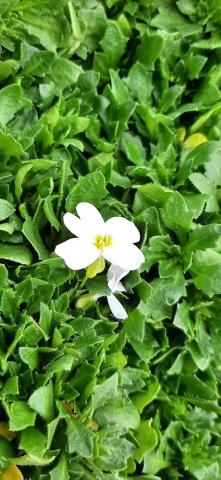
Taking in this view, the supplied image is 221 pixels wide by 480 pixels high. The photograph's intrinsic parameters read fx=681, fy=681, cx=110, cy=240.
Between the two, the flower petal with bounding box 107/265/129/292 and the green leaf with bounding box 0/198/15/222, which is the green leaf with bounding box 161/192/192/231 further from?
the green leaf with bounding box 0/198/15/222

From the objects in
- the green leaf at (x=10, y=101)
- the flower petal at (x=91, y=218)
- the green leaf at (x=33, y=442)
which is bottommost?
the green leaf at (x=33, y=442)

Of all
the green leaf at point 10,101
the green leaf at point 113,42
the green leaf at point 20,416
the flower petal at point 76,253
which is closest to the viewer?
the green leaf at point 20,416

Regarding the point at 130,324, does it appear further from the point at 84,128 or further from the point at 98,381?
the point at 84,128

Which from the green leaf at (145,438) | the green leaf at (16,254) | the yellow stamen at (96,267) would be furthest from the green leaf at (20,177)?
the green leaf at (145,438)

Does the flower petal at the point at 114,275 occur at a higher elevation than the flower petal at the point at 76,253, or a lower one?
lower

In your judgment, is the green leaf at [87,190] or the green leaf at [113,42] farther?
the green leaf at [113,42]

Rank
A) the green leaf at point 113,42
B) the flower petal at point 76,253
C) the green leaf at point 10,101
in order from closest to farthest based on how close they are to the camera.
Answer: the flower petal at point 76,253
the green leaf at point 10,101
the green leaf at point 113,42

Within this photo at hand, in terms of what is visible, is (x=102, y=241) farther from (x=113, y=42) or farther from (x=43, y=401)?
(x=113, y=42)

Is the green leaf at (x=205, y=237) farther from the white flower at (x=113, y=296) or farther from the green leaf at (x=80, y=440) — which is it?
the green leaf at (x=80, y=440)
